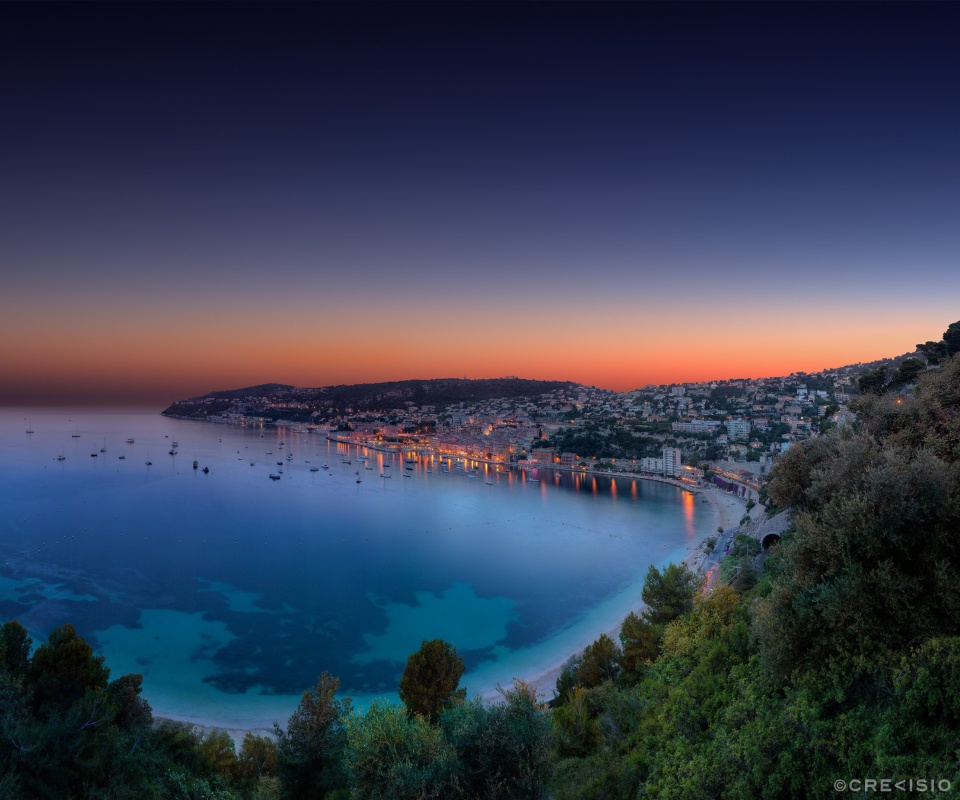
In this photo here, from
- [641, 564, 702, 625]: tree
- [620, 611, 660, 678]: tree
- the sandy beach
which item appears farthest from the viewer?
the sandy beach

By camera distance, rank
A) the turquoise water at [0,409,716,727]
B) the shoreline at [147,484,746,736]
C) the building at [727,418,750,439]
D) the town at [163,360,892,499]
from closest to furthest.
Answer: the shoreline at [147,484,746,736], the turquoise water at [0,409,716,727], the town at [163,360,892,499], the building at [727,418,750,439]

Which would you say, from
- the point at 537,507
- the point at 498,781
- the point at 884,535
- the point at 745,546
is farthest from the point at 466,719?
the point at 537,507

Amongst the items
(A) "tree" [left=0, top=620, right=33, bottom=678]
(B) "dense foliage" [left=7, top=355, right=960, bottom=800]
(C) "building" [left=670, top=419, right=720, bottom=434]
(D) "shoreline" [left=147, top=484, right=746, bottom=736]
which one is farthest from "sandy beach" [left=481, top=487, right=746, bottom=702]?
(C) "building" [left=670, top=419, right=720, bottom=434]

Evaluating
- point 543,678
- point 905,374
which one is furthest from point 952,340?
point 543,678

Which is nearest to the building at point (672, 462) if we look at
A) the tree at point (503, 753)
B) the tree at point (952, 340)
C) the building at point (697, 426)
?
the building at point (697, 426)

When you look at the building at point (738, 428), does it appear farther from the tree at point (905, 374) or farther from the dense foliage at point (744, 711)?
the dense foliage at point (744, 711)

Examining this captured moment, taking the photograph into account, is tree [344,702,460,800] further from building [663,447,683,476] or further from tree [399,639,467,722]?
building [663,447,683,476]

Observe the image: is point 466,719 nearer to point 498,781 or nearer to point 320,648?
point 498,781

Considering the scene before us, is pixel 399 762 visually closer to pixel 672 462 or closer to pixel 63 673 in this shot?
pixel 63 673
